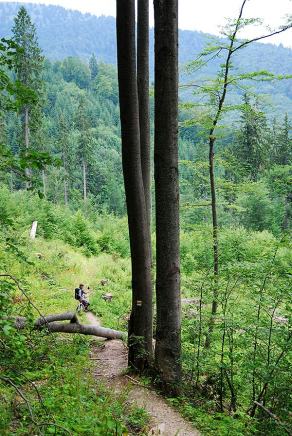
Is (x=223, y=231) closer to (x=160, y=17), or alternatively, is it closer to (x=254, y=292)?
(x=254, y=292)

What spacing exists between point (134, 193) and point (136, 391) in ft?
9.75

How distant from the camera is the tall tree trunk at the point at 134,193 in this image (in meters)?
5.69

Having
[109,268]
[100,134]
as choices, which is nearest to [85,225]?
[109,268]

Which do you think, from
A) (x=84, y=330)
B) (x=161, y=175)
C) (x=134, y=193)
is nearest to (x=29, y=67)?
(x=84, y=330)

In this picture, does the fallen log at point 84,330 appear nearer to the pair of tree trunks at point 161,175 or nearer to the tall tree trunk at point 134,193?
the tall tree trunk at point 134,193

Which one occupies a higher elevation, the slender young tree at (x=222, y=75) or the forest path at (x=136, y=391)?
the slender young tree at (x=222, y=75)

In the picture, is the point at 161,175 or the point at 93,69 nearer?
the point at 161,175

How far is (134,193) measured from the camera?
6.31m

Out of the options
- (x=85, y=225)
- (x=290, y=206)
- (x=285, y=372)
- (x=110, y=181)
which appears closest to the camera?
(x=285, y=372)

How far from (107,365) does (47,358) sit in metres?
1.28

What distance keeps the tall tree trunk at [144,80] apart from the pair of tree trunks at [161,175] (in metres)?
0.93

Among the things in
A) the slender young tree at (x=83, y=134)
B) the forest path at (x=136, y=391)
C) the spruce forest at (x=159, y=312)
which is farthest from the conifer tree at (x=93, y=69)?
the forest path at (x=136, y=391)

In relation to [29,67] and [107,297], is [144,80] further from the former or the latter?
[29,67]

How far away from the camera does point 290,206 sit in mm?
34125
